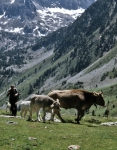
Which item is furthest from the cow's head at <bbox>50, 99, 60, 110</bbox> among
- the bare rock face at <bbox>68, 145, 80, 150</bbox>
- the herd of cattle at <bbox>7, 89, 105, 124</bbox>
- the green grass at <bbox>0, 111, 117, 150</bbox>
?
the bare rock face at <bbox>68, 145, 80, 150</bbox>

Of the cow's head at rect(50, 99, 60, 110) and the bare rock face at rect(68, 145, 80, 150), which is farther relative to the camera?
the cow's head at rect(50, 99, 60, 110)

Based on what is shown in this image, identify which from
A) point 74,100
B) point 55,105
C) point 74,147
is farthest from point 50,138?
point 74,100

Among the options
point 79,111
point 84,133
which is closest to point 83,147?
point 84,133

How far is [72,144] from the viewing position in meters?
21.0

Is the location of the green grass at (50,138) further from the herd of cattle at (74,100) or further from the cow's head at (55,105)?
the herd of cattle at (74,100)

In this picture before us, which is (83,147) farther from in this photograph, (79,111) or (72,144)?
(79,111)

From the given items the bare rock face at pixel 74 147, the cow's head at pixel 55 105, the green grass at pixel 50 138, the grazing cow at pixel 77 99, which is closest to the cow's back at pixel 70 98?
the grazing cow at pixel 77 99

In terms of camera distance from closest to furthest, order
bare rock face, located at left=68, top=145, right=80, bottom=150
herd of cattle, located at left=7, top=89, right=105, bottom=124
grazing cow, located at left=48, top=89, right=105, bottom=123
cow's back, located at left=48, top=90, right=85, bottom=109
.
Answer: bare rock face, located at left=68, top=145, right=80, bottom=150 < herd of cattle, located at left=7, top=89, right=105, bottom=124 < grazing cow, located at left=48, top=89, right=105, bottom=123 < cow's back, located at left=48, top=90, right=85, bottom=109

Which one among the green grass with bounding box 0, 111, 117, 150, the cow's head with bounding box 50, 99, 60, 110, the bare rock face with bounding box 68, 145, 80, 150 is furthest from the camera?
the cow's head with bounding box 50, 99, 60, 110

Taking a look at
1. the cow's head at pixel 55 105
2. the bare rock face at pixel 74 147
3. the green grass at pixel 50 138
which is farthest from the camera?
the cow's head at pixel 55 105

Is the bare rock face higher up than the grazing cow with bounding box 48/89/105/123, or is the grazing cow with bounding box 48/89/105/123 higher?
the grazing cow with bounding box 48/89/105/123

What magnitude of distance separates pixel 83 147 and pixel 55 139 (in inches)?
109

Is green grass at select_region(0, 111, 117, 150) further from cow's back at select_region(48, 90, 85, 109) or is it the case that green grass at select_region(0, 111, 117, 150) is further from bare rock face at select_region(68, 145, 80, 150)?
cow's back at select_region(48, 90, 85, 109)

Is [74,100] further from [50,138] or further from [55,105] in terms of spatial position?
[50,138]
